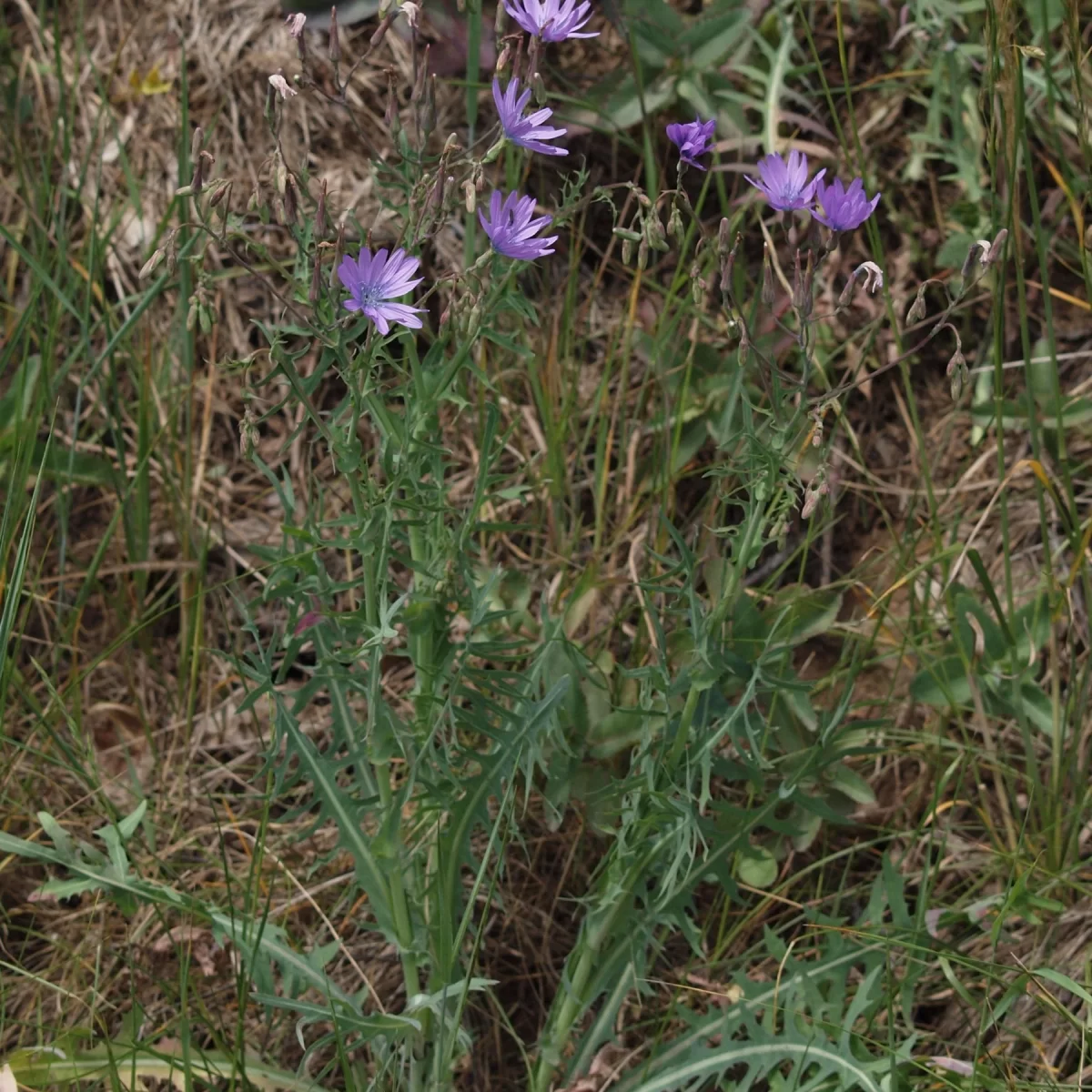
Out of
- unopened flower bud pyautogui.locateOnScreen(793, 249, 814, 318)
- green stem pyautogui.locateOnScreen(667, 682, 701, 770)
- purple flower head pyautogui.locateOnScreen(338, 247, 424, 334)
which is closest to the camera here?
purple flower head pyautogui.locateOnScreen(338, 247, 424, 334)

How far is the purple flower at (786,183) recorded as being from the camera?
157 cm

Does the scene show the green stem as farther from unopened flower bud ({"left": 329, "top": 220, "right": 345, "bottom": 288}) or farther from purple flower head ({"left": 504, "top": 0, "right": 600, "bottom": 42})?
purple flower head ({"left": 504, "top": 0, "right": 600, "bottom": 42})

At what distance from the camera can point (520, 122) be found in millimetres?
1571

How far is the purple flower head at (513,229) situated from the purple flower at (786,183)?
0.87ft

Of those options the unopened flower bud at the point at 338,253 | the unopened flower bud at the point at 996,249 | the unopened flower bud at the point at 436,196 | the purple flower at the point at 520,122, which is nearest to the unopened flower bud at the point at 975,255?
the unopened flower bud at the point at 996,249

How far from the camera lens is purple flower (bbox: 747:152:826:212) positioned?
1566 mm

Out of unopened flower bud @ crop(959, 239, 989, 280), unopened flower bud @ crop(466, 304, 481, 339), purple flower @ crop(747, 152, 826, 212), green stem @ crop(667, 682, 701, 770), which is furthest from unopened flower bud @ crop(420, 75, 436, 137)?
green stem @ crop(667, 682, 701, 770)

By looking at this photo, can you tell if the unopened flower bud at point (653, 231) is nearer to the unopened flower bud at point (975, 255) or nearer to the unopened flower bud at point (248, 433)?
the unopened flower bud at point (975, 255)

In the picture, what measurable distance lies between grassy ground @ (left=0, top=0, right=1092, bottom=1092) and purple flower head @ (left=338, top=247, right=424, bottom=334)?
0.17 feet

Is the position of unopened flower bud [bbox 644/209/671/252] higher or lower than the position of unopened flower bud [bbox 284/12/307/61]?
lower

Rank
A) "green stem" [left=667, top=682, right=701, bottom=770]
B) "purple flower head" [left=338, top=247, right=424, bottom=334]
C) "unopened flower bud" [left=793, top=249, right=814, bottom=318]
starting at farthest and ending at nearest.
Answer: "green stem" [left=667, top=682, right=701, bottom=770], "unopened flower bud" [left=793, top=249, right=814, bottom=318], "purple flower head" [left=338, top=247, right=424, bottom=334]

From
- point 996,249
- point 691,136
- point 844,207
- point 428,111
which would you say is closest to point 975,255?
point 996,249

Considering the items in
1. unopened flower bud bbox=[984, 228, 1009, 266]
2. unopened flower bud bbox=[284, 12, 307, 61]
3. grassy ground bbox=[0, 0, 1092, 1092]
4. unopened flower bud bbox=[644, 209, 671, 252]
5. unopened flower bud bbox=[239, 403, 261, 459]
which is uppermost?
unopened flower bud bbox=[284, 12, 307, 61]

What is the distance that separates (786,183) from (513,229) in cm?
33
